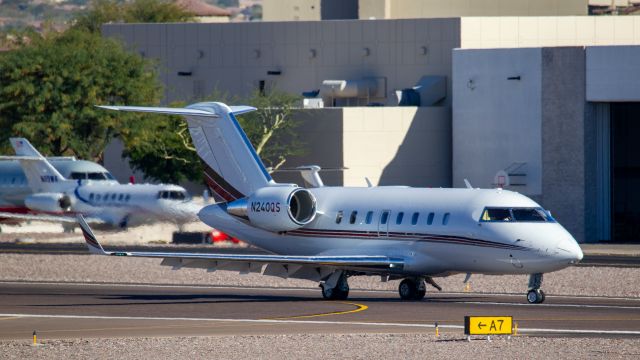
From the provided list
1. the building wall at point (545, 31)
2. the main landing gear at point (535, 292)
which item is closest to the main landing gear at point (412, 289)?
the main landing gear at point (535, 292)

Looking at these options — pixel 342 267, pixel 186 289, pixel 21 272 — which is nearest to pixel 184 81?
pixel 21 272

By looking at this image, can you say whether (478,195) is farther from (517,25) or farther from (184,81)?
(184,81)

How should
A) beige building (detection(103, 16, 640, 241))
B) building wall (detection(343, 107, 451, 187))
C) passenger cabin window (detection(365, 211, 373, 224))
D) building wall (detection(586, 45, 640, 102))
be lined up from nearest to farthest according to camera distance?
passenger cabin window (detection(365, 211, 373, 224))
building wall (detection(586, 45, 640, 102))
beige building (detection(103, 16, 640, 241))
building wall (detection(343, 107, 451, 187))

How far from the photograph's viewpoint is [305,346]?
23.9 metres

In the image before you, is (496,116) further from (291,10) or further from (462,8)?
(291,10)

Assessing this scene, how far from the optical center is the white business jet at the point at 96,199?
59.9 m

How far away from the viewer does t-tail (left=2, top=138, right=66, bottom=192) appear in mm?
64750

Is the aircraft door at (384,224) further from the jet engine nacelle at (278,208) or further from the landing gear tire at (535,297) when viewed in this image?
the landing gear tire at (535,297)

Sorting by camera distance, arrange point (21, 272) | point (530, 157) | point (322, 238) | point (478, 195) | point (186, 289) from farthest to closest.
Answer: point (530, 157), point (21, 272), point (186, 289), point (322, 238), point (478, 195)

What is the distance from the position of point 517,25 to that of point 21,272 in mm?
35011

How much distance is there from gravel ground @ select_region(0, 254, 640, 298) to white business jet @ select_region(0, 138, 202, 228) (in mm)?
13342

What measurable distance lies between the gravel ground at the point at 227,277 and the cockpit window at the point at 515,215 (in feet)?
15.8

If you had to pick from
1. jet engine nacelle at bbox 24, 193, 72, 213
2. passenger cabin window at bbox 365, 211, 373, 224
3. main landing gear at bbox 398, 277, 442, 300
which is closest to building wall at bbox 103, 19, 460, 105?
jet engine nacelle at bbox 24, 193, 72, 213

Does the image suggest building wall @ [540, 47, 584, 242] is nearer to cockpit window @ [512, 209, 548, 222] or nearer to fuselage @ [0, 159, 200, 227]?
fuselage @ [0, 159, 200, 227]
